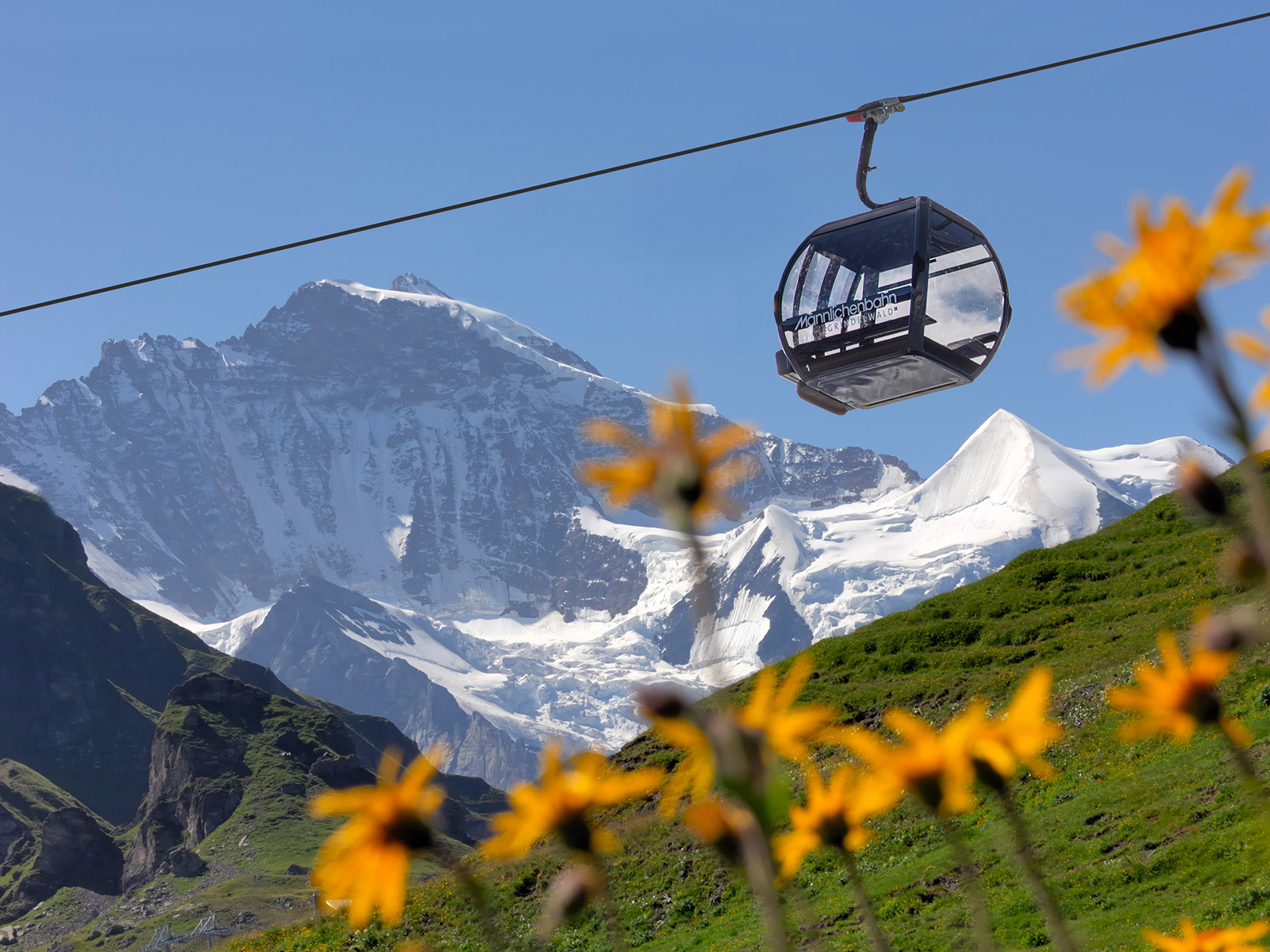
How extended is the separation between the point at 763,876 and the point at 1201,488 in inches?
29.9

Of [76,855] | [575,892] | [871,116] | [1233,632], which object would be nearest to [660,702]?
[575,892]

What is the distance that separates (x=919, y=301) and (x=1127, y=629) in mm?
25211

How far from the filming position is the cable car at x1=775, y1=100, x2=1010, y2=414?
1139 centimetres

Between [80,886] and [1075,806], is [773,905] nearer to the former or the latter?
[1075,806]

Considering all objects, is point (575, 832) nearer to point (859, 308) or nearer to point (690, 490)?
point (690, 490)

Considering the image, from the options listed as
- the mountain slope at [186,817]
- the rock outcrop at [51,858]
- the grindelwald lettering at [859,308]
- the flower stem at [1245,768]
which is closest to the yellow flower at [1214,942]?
the flower stem at [1245,768]

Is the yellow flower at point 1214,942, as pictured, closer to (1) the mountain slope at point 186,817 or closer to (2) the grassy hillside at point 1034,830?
(2) the grassy hillside at point 1034,830

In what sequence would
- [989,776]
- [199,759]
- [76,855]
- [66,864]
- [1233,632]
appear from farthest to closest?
[199,759], [76,855], [66,864], [989,776], [1233,632]

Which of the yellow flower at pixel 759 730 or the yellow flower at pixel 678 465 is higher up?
the yellow flower at pixel 678 465

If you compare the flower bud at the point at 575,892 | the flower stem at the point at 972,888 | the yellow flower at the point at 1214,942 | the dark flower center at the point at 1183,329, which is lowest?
the yellow flower at the point at 1214,942

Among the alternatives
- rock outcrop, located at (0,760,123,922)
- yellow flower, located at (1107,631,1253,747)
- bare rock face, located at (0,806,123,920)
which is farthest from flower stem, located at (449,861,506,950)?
rock outcrop, located at (0,760,123,922)

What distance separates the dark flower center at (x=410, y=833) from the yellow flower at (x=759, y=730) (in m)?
0.28

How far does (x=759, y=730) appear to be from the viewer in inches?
51.4

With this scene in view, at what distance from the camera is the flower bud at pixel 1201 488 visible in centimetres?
145
